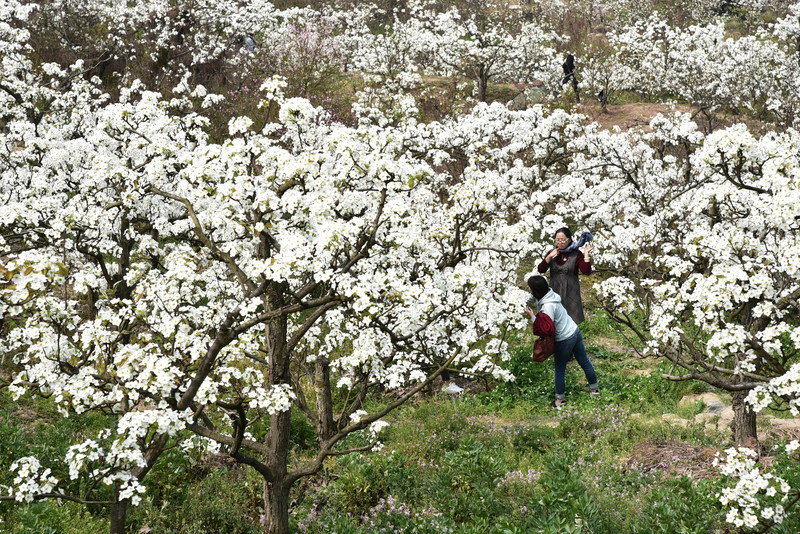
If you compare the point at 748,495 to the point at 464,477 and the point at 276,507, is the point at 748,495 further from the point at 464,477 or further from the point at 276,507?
the point at 276,507

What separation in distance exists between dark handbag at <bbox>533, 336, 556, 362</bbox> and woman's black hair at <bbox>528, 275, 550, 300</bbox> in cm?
71

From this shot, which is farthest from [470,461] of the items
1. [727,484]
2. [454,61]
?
[454,61]

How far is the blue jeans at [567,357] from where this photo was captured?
964 cm

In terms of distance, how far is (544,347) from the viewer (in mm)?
9656

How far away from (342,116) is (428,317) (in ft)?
54.4

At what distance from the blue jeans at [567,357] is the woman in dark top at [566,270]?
53cm

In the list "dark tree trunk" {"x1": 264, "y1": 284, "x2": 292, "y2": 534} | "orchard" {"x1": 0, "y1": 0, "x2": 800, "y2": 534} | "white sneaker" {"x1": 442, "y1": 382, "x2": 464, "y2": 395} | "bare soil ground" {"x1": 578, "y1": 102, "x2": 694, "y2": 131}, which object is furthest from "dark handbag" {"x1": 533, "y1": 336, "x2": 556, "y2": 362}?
"bare soil ground" {"x1": 578, "y1": 102, "x2": 694, "y2": 131}

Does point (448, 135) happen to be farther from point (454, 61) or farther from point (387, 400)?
point (454, 61)

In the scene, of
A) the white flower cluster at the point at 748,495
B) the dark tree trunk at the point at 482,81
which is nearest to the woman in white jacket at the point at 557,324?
the white flower cluster at the point at 748,495

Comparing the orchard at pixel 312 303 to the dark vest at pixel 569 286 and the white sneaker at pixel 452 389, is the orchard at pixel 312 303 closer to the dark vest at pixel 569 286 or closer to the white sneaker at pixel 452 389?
the white sneaker at pixel 452 389

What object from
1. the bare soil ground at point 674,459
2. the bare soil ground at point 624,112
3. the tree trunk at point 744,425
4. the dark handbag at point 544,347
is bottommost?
the bare soil ground at point 674,459

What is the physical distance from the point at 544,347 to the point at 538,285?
1084mm

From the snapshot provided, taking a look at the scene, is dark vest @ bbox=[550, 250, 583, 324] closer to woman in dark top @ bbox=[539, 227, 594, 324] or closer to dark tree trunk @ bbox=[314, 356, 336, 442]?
woman in dark top @ bbox=[539, 227, 594, 324]

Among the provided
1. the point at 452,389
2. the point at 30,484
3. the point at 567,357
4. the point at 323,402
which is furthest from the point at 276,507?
the point at 567,357
